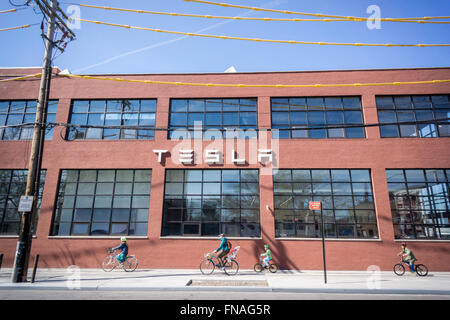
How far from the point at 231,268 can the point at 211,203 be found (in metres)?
3.64

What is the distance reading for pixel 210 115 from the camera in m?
15.4

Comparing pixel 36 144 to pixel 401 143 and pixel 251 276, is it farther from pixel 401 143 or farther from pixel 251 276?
pixel 401 143

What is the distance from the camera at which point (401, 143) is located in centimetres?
1405

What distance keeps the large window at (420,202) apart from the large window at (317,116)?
3.56m

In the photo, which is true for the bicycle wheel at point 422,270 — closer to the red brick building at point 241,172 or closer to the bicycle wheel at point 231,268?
the red brick building at point 241,172

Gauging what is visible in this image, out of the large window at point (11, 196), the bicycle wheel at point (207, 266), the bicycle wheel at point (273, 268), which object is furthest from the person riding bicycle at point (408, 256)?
the large window at point (11, 196)

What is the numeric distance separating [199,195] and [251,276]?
5233mm

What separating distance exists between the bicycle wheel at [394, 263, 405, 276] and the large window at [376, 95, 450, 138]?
282 inches

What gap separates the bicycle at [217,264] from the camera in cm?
1188

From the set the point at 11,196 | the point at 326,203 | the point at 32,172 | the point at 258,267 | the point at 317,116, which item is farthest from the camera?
the point at 317,116

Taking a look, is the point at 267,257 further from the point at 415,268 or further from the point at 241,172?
the point at 415,268

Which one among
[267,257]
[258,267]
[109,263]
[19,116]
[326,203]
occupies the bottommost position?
[258,267]

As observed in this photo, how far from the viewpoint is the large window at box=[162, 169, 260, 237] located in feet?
44.7

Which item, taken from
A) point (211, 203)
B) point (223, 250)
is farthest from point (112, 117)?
point (223, 250)
